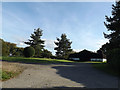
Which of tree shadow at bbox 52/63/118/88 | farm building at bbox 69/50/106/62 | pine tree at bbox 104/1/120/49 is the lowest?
farm building at bbox 69/50/106/62

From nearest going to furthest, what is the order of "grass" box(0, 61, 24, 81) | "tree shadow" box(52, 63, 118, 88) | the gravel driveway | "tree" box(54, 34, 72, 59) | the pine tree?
the gravel driveway
"tree shadow" box(52, 63, 118, 88)
"grass" box(0, 61, 24, 81)
the pine tree
"tree" box(54, 34, 72, 59)

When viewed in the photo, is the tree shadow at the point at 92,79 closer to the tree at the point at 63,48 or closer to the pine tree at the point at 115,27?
the pine tree at the point at 115,27

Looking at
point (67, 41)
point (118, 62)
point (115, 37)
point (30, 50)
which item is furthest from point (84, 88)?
point (67, 41)

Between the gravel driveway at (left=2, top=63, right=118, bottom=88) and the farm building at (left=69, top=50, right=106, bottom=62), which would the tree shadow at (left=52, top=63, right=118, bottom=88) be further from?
the farm building at (left=69, top=50, right=106, bottom=62)

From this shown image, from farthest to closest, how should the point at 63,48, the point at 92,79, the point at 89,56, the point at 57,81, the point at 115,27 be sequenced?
the point at 63,48 → the point at 89,56 → the point at 115,27 → the point at 92,79 → the point at 57,81

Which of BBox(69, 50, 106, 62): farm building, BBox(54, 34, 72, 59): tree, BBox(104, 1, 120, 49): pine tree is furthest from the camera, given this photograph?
BBox(54, 34, 72, 59): tree

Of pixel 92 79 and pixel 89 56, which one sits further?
pixel 89 56

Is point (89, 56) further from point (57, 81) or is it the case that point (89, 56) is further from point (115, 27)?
point (57, 81)

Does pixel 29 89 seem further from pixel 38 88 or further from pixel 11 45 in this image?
pixel 11 45

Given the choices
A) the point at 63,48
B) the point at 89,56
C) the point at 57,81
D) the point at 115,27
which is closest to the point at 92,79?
the point at 57,81

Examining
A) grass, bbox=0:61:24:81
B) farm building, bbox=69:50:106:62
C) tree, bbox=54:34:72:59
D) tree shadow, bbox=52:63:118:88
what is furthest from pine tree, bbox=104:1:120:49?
tree, bbox=54:34:72:59

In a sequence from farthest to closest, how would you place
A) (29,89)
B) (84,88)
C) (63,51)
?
(63,51)
(84,88)
(29,89)

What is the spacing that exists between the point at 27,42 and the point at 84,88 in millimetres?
41444

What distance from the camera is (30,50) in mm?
25203
